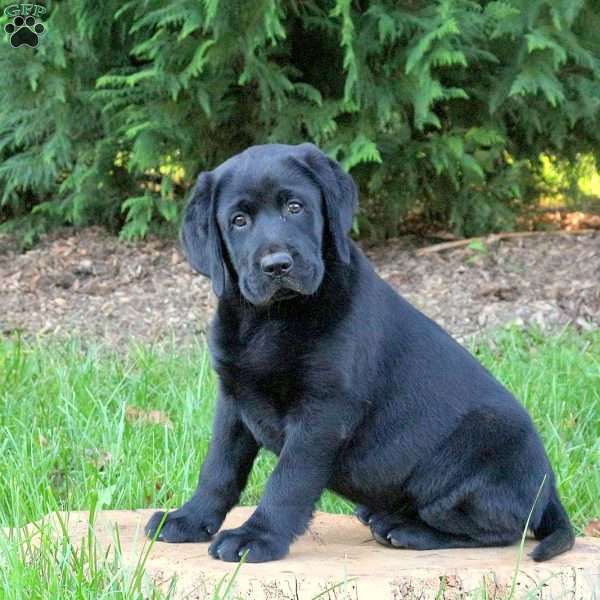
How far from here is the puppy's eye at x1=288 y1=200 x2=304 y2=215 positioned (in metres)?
3.05

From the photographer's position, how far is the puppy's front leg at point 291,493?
2.95 metres

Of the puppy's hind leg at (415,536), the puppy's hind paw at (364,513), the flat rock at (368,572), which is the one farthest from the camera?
the puppy's hind paw at (364,513)

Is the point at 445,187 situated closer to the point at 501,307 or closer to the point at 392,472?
the point at 501,307

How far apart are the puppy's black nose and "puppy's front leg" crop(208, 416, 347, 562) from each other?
404 millimetres

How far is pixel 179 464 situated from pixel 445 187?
3767mm

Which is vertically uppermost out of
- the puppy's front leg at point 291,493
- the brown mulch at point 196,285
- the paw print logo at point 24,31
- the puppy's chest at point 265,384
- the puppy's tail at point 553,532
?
the paw print logo at point 24,31

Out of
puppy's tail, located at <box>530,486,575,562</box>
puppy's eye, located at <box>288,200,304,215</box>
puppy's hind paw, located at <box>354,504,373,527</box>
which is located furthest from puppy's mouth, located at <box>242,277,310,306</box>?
puppy's tail, located at <box>530,486,575,562</box>

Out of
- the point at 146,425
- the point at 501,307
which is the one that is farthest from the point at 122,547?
the point at 501,307

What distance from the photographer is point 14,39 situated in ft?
22.6

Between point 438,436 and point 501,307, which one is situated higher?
point 438,436

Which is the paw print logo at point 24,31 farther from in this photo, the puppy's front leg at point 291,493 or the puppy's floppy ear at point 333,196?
the puppy's front leg at point 291,493

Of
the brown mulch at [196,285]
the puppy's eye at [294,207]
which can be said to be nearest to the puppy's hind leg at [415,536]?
the puppy's eye at [294,207]

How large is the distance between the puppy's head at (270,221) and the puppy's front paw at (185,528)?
67 centimetres

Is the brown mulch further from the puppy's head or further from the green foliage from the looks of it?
the puppy's head
